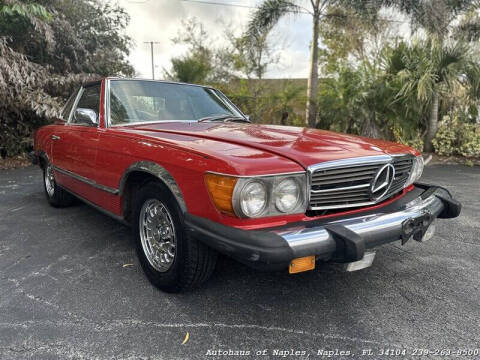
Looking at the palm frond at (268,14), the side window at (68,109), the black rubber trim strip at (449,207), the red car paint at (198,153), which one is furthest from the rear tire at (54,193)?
the palm frond at (268,14)

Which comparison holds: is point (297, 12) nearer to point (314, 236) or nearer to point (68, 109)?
point (68, 109)

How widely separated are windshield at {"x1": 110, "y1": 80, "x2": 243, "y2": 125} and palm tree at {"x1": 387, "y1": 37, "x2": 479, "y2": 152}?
6.60 metres

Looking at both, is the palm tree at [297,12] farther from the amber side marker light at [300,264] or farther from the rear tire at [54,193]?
the amber side marker light at [300,264]

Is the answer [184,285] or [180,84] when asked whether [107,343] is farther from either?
[180,84]

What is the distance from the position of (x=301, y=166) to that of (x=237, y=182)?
0.38 metres

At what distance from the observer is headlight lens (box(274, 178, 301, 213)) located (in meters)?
1.80

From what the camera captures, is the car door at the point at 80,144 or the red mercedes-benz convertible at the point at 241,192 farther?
the car door at the point at 80,144

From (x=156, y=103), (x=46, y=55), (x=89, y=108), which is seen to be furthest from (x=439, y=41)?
(x=46, y=55)

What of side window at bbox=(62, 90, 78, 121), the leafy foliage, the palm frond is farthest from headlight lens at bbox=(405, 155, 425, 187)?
the palm frond

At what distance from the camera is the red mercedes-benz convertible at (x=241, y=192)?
173 cm

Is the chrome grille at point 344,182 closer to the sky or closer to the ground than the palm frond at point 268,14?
closer to the ground

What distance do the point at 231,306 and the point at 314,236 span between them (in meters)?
0.82

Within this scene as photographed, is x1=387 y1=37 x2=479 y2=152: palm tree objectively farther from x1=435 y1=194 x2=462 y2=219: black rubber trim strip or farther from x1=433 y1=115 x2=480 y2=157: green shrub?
x1=435 y1=194 x2=462 y2=219: black rubber trim strip

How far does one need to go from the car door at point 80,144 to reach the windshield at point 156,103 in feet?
0.76
